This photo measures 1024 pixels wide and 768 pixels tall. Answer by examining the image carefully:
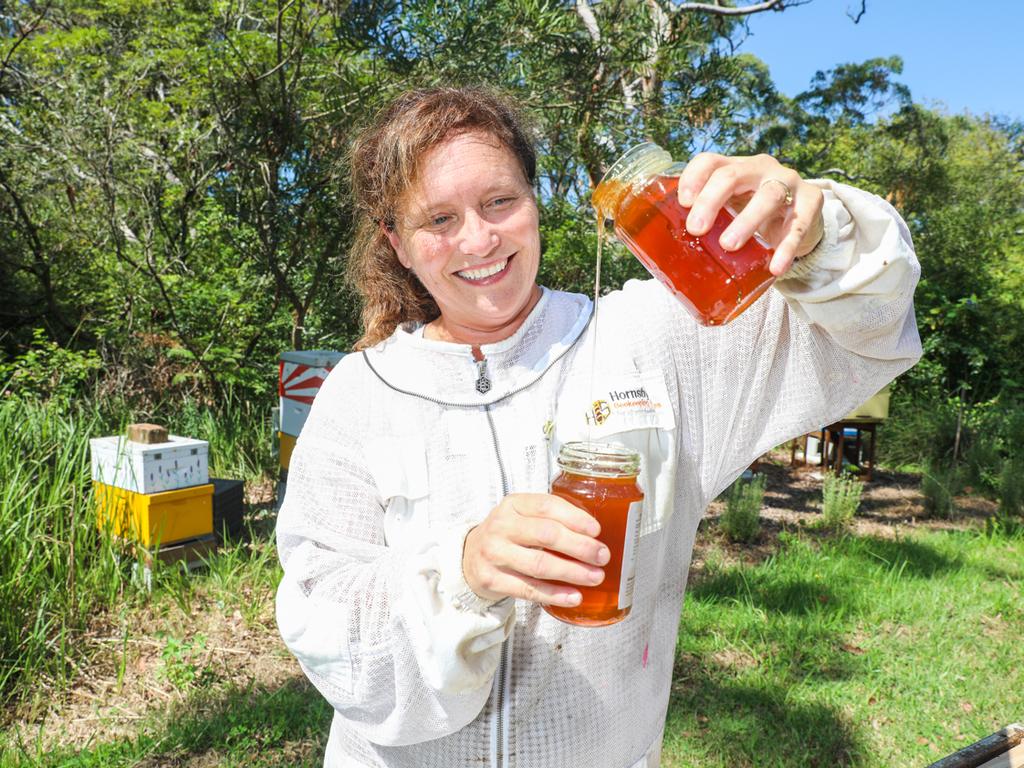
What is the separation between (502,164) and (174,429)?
6.33m

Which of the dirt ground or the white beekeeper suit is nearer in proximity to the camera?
the white beekeeper suit

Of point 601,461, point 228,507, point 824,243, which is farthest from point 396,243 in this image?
point 228,507

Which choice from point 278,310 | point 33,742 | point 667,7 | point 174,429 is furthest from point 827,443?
point 33,742

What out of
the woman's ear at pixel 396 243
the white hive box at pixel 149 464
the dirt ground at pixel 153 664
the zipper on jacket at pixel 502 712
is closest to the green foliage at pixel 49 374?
the white hive box at pixel 149 464

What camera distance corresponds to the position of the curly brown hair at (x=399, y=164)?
1.59 metres

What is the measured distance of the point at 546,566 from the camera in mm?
1046

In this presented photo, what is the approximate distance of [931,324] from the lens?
443 inches

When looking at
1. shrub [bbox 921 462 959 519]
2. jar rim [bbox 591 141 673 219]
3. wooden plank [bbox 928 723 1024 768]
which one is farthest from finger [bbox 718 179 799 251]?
shrub [bbox 921 462 959 519]

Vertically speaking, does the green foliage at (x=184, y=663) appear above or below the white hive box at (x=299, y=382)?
below

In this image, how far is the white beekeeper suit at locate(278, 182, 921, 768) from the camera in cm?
124

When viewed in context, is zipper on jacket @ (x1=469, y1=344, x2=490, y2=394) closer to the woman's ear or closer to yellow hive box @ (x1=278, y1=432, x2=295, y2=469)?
the woman's ear

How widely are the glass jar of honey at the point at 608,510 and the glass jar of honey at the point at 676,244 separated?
1.09 ft

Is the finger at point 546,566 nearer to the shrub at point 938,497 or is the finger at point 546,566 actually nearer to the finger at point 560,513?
the finger at point 560,513

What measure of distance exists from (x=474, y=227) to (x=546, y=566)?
0.75 meters
